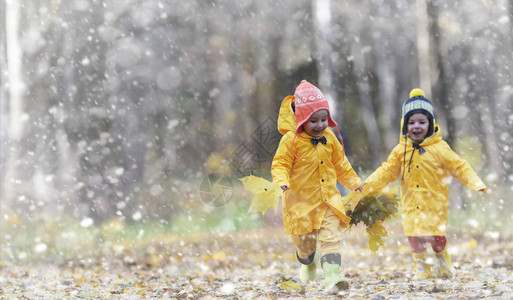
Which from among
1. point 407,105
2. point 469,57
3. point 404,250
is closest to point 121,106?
point 469,57

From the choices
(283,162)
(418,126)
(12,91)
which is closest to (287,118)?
(283,162)

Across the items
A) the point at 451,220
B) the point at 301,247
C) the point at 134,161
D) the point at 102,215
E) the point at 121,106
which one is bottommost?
the point at 301,247

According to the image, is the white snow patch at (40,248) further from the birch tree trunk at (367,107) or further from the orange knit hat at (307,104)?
the birch tree trunk at (367,107)

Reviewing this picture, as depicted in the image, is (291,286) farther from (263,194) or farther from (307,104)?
(307,104)

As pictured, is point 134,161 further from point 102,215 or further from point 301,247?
point 301,247

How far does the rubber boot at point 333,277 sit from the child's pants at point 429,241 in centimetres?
113

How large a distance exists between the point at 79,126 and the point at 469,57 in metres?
12.2

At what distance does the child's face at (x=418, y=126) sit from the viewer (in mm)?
6406

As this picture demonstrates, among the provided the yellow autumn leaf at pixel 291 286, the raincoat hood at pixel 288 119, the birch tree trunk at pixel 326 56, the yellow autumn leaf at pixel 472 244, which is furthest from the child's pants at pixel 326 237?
the birch tree trunk at pixel 326 56

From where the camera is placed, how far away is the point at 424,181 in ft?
21.0

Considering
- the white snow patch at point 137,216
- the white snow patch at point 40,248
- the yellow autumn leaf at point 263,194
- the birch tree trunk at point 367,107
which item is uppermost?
the birch tree trunk at point 367,107

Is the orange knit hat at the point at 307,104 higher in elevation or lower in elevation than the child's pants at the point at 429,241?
higher

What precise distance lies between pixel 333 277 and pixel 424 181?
1601 millimetres

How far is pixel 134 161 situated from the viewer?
20906mm
